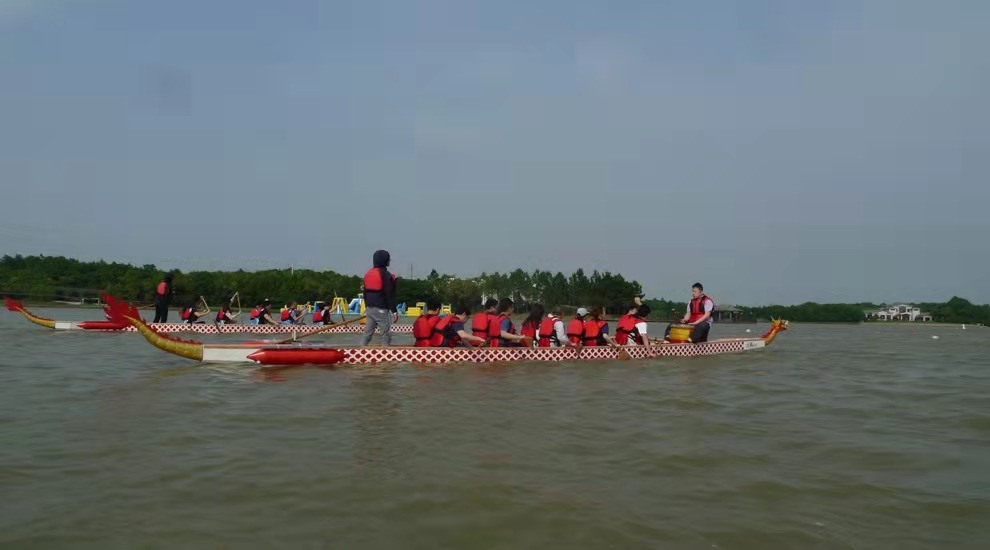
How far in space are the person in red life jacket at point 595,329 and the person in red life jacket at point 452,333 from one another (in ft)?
8.28

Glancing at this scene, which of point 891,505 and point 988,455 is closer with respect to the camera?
point 891,505

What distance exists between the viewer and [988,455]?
19.7ft

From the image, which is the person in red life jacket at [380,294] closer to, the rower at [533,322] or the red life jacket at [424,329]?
the red life jacket at [424,329]

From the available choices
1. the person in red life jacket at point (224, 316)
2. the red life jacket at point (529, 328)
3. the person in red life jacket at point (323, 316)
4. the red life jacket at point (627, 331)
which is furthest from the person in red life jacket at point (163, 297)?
the red life jacket at point (627, 331)

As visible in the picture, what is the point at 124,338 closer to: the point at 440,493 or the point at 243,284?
the point at 440,493

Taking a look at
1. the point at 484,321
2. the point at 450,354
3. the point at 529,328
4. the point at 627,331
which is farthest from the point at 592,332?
the point at 450,354

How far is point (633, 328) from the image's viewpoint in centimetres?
→ 1460

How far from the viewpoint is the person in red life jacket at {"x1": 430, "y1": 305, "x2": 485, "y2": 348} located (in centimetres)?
1256

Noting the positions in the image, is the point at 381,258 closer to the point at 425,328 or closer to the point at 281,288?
the point at 425,328

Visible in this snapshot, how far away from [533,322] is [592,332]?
139 centimetres

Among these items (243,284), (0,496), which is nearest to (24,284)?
(243,284)

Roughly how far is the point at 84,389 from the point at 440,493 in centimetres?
669

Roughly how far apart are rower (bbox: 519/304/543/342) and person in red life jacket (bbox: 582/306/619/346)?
1.11 metres

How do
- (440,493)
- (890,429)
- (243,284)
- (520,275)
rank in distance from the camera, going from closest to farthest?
(440,493) < (890,429) < (243,284) < (520,275)
